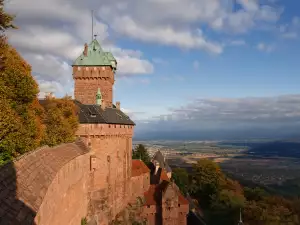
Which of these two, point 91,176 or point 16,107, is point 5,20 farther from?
point 91,176

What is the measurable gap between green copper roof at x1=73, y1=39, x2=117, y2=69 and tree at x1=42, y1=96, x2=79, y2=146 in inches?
480

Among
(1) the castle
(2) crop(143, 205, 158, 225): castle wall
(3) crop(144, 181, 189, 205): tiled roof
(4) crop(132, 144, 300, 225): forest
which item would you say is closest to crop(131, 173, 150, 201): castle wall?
(1) the castle

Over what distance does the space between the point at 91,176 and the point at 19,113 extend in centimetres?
1189

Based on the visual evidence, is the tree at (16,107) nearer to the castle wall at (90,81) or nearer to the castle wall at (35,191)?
the castle wall at (35,191)

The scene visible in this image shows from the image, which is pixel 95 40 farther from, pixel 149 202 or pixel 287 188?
pixel 287 188

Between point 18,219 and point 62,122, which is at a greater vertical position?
point 62,122

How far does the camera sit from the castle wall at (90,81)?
3631 centimetres

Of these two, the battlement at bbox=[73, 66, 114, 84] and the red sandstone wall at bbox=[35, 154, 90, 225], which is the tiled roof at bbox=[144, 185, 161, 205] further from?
the red sandstone wall at bbox=[35, 154, 90, 225]

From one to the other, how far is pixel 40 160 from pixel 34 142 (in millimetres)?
6801

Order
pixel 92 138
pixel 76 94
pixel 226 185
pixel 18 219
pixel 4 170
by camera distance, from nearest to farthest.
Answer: pixel 18 219 → pixel 4 170 → pixel 92 138 → pixel 76 94 → pixel 226 185

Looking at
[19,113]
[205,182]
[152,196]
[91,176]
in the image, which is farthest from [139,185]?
[205,182]

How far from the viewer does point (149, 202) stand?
1528 inches

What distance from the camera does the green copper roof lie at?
119ft

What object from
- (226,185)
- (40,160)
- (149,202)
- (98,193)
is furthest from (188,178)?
(40,160)
